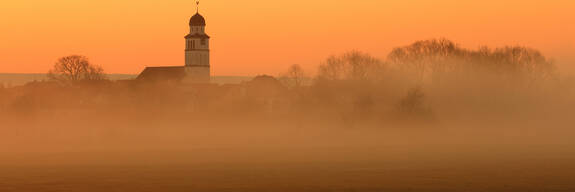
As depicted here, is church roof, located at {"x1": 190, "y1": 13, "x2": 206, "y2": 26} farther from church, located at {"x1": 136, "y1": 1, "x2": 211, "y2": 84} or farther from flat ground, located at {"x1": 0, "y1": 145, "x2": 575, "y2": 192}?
flat ground, located at {"x1": 0, "y1": 145, "x2": 575, "y2": 192}

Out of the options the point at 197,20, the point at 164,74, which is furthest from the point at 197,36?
the point at 164,74

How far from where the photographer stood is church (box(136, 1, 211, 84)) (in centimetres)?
16900

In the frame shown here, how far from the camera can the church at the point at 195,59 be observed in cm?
16900

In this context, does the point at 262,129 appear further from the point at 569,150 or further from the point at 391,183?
the point at 391,183

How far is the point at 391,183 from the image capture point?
57469mm

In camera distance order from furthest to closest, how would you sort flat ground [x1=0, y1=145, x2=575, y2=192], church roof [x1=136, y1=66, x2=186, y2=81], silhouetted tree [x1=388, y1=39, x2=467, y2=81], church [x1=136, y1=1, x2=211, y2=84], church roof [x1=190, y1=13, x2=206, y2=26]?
church roof [x1=190, y1=13, x2=206, y2=26]
church [x1=136, y1=1, x2=211, y2=84]
church roof [x1=136, y1=66, x2=186, y2=81]
silhouetted tree [x1=388, y1=39, x2=467, y2=81]
flat ground [x1=0, y1=145, x2=575, y2=192]

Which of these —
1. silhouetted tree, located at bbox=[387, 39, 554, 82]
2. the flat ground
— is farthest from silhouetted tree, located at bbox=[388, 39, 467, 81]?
the flat ground

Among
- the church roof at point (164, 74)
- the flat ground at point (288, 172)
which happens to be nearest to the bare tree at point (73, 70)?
the church roof at point (164, 74)

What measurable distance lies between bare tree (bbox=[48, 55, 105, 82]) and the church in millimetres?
26001

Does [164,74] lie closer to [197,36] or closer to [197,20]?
[197,36]

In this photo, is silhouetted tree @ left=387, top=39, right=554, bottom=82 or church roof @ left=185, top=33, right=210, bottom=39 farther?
church roof @ left=185, top=33, right=210, bottom=39

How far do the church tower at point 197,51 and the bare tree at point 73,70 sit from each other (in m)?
28.5

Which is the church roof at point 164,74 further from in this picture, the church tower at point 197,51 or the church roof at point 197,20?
the church roof at point 197,20

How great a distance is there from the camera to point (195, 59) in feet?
558
